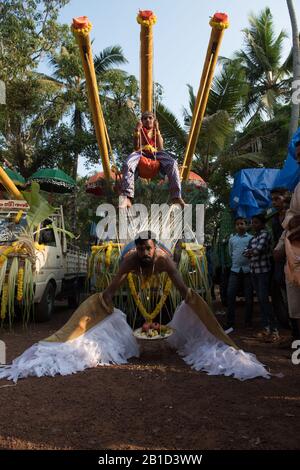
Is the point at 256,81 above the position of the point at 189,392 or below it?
above

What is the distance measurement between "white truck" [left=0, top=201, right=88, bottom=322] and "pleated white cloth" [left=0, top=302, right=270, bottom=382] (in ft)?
7.36

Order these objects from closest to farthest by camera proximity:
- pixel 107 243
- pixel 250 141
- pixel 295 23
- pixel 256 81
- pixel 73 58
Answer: pixel 107 243, pixel 295 23, pixel 73 58, pixel 250 141, pixel 256 81

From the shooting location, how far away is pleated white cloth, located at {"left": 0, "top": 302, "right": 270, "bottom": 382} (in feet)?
12.1

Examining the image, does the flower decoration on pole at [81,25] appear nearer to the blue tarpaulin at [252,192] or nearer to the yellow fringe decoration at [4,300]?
the blue tarpaulin at [252,192]

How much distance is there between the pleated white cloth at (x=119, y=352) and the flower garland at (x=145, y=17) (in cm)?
429

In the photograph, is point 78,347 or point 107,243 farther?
point 107,243

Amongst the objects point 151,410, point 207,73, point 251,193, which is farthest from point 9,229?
point 151,410

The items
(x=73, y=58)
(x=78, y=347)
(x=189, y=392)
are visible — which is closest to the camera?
(x=189, y=392)

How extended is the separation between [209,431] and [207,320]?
1685 millimetres

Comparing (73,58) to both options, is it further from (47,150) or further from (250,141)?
(250,141)

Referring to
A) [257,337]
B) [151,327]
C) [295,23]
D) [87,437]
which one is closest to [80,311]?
[151,327]

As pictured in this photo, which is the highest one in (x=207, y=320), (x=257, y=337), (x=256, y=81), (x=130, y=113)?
(x=256, y=81)

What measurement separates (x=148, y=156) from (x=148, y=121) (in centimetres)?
60

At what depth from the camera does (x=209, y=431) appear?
2537 millimetres
